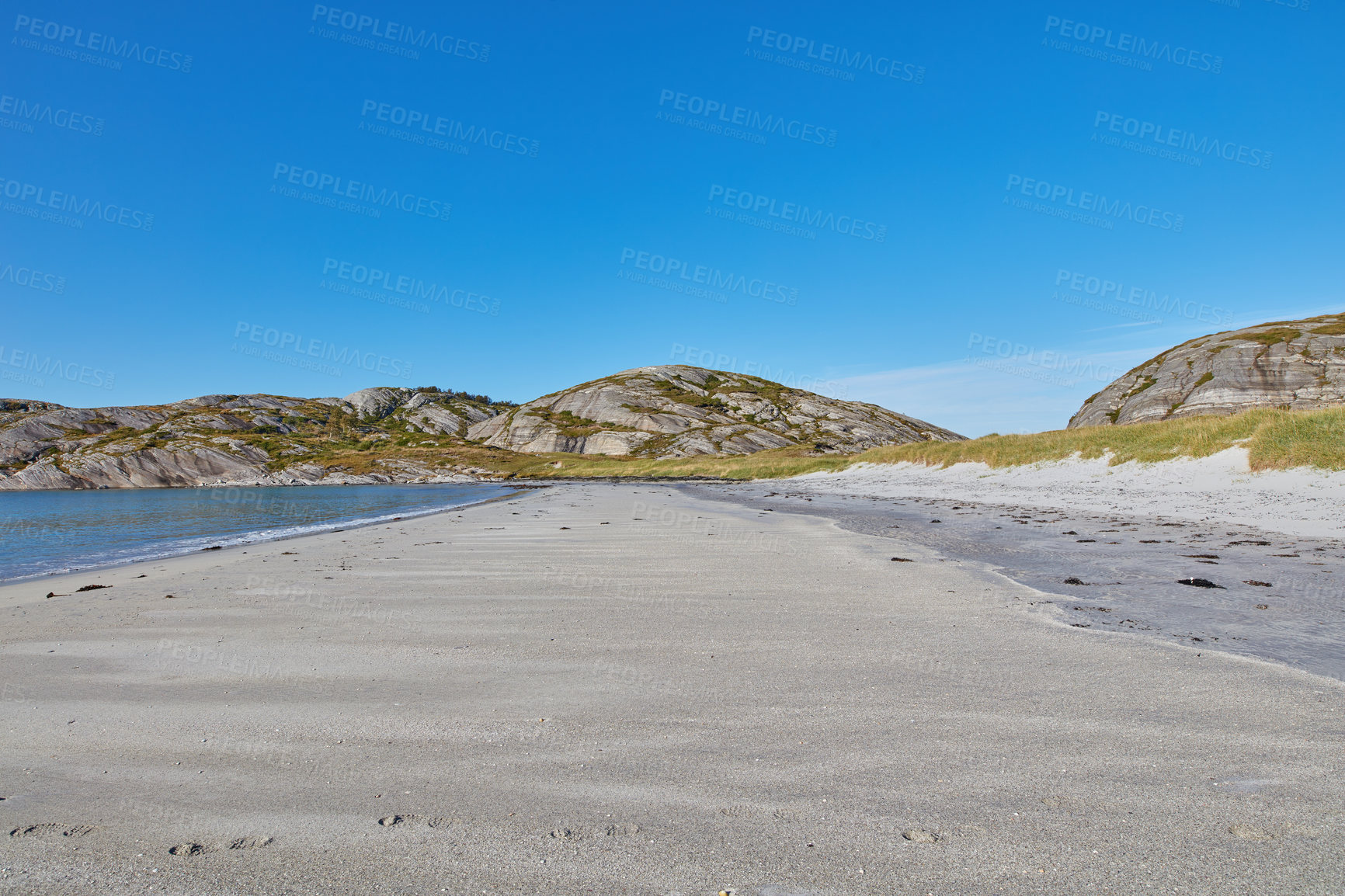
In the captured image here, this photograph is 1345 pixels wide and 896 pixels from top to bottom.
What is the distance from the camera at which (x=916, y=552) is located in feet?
38.5

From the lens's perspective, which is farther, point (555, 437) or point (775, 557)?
point (555, 437)

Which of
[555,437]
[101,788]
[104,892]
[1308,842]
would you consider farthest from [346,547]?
[555,437]

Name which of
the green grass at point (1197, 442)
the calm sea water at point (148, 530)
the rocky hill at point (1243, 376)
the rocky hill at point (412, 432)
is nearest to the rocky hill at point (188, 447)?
the rocky hill at point (412, 432)

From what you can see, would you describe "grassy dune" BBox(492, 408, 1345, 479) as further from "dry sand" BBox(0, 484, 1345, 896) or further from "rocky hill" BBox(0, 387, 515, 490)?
"rocky hill" BBox(0, 387, 515, 490)

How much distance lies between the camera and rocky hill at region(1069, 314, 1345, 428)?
75.2 metres

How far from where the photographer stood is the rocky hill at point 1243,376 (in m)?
75.2

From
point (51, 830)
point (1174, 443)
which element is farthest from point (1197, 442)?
point (51, 830)

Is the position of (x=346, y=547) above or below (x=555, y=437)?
below

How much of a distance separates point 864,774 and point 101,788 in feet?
13.4

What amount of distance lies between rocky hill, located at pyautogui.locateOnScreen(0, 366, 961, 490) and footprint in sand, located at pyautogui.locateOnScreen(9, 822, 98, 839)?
91.2m

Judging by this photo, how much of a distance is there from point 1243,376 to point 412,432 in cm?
16695

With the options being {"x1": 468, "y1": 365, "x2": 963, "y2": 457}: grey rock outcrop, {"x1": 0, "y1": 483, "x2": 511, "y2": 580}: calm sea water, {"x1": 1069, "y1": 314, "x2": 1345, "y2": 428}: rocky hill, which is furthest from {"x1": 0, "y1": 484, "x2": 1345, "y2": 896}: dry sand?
{"x1": 468, "y1": 365, "x2": 963, "y2": 457}: grey rock outcrop

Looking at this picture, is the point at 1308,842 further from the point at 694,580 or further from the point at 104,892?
the point at 694,580

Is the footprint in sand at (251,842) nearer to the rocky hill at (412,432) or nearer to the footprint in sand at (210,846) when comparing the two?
the footprint in sand at (210,846)
